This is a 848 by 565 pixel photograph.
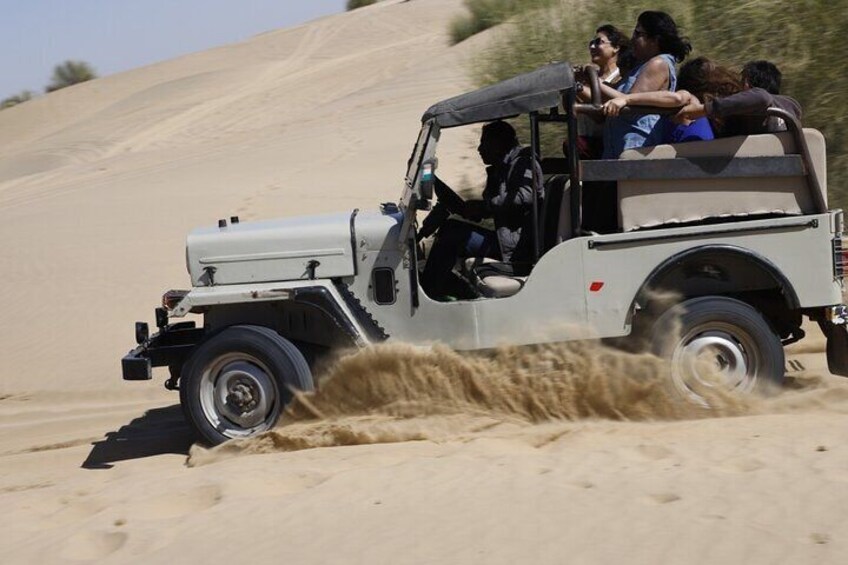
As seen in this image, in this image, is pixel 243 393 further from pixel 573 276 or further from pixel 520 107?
pixel 520 107

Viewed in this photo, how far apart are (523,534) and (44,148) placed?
28042mm

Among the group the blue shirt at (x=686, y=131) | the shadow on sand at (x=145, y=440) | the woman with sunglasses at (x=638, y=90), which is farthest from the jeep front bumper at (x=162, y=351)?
the blue shirt at (x=686, y=131)

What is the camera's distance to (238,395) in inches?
245

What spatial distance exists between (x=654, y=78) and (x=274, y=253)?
242 cm

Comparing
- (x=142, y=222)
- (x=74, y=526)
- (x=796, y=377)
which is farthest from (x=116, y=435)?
(x=142, y=222)

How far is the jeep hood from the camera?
6211mm

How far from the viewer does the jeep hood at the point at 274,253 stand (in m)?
6.21

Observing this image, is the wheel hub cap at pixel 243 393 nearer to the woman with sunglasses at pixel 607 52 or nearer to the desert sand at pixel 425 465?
the desert sand at pixel 425 465

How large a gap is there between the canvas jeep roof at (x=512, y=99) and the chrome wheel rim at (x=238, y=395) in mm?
1812

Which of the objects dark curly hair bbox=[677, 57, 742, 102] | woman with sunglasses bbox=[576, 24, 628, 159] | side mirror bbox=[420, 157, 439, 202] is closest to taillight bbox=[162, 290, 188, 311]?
side mirror bbox=[420, 157, 439, 202]

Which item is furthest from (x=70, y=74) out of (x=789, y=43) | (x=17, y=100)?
(x=789, y=43)

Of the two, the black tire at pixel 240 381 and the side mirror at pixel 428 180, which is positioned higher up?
the side mirror at pixel 428 180

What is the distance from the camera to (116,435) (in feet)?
24.0

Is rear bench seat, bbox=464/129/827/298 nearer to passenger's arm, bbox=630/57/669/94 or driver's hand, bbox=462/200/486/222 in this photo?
passenger's arm, bbox=630/57/669/94
